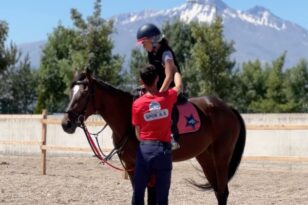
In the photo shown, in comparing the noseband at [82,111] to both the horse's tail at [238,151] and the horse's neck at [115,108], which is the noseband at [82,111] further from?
the horse's tail at [238,151]

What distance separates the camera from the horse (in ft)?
19.9

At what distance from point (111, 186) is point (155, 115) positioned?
589 centimetres

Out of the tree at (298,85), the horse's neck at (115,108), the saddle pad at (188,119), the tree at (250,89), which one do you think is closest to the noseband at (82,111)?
the horse's neck at (115,108)

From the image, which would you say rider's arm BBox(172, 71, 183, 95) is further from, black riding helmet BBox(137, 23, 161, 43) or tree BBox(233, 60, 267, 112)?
tree BBox(233, 60, 267, 112)

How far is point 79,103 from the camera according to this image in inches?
240

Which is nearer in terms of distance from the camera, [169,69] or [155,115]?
[155,115]

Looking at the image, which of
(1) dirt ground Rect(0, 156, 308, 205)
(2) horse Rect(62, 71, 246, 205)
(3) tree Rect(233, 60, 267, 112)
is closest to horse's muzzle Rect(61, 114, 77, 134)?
(2) horse Rect(62, 71, 246, 205)

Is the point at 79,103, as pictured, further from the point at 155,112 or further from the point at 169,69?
the point at 155,112

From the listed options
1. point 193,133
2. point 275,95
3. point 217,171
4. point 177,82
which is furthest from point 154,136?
point 275,95

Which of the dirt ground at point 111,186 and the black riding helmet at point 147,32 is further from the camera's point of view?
the dirt ground at point 111,186

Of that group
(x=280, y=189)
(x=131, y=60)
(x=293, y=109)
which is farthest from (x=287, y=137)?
(x=131, y=60)

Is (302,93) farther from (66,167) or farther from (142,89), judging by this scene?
(142,89)

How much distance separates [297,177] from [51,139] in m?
7.39

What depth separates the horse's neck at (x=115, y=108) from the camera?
618 cm
